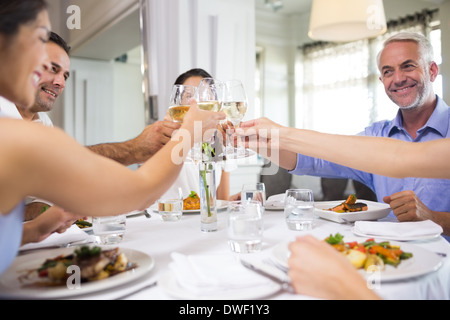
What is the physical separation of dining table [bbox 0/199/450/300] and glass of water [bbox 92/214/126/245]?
0.11ft

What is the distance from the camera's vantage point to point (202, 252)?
119 cm

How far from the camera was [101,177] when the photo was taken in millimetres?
803

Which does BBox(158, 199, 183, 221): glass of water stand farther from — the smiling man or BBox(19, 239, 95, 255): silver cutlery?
the smiling man

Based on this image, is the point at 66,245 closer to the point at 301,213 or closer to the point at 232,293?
the point at 232,293

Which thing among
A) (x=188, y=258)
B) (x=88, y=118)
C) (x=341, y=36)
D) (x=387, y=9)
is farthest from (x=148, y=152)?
(x=387, y=9)

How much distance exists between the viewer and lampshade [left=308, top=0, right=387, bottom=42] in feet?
10.2

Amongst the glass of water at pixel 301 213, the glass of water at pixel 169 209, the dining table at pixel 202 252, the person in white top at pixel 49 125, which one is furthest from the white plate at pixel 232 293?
the person in white top at pixel 49 125

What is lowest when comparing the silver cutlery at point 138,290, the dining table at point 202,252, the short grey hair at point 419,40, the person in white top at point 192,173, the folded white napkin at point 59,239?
the silver cutlery at point 138,290

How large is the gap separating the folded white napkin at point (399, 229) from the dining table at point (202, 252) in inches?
1.3

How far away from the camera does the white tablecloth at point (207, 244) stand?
852mm

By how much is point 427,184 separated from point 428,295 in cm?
143

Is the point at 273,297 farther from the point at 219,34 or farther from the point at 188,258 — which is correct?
the point at 219,34

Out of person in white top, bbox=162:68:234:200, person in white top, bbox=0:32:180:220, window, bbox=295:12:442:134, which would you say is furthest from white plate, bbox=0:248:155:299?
window, bbox=295:12:442:134

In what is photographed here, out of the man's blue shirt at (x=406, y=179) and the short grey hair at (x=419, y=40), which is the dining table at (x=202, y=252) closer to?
the man's blue shirt at (x=406, y=179)
